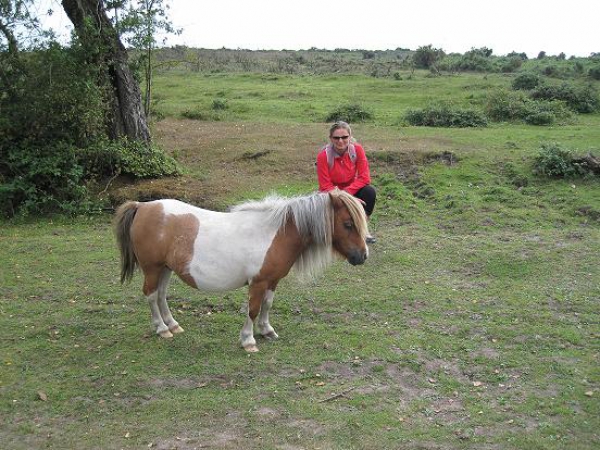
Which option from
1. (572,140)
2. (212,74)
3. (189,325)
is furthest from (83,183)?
(212,74)

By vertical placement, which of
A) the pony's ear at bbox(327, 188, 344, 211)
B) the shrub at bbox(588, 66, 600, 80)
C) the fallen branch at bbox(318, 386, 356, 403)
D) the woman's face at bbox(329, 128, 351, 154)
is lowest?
the fallen branch at bbox(318, 386, 356, 403)

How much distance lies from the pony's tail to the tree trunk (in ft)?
20.3

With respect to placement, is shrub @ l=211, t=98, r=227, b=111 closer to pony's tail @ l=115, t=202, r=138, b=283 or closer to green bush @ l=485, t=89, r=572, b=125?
green bush @ l=485, t=89, r=572, b=125

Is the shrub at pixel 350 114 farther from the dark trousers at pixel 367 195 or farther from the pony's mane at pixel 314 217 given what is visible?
the pony's mane at pixel 314 217

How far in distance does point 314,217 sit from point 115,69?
8.01m

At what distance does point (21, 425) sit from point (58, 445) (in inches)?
19.4

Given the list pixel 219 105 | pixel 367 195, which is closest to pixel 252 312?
pixel 367 195

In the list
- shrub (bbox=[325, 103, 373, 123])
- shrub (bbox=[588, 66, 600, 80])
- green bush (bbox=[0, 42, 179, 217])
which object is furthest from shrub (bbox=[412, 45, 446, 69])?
green bush (bbox=[0, 42, 179, 217])

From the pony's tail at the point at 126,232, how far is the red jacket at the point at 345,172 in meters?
2.61

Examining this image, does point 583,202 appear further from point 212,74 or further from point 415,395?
point 212,74

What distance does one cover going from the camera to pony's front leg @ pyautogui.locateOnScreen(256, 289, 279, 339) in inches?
240

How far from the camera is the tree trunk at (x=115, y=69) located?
1120 cm

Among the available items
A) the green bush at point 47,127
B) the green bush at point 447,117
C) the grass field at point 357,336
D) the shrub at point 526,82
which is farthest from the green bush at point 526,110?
the green bush at point 47,127

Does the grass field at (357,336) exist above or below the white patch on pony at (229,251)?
below
